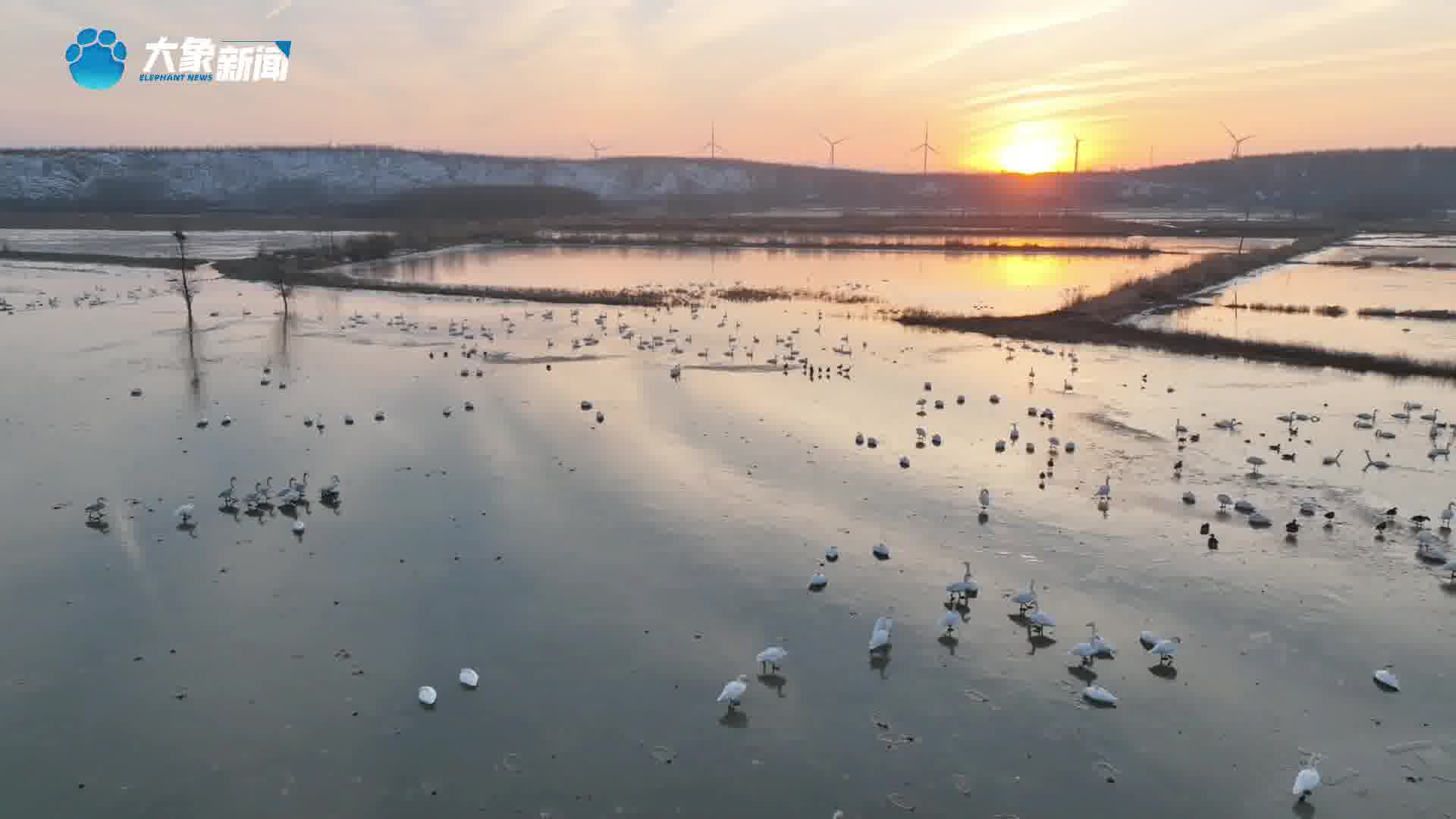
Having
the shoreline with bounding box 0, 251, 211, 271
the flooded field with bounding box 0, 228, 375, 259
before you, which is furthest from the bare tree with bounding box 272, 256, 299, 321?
the flooded field with bounding box 0, 228, 375, 259

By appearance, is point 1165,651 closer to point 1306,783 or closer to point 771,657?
point 1306,783

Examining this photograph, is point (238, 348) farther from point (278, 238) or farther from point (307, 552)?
point (278, 238)

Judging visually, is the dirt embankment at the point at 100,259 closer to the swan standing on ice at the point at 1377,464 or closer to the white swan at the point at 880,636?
the white swan at the point at 880,636

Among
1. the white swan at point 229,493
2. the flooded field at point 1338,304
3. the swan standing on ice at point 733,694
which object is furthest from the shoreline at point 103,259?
the swan standing on ice at point 733,694

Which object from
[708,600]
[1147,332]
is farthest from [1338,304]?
[708,600]

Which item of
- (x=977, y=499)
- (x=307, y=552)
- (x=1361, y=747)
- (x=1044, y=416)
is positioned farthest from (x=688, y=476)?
(x=1361, y=747)

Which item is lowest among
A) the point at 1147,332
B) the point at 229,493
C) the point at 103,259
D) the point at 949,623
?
the point at 949,623

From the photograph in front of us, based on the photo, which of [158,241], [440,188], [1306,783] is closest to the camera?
[1306,783]
